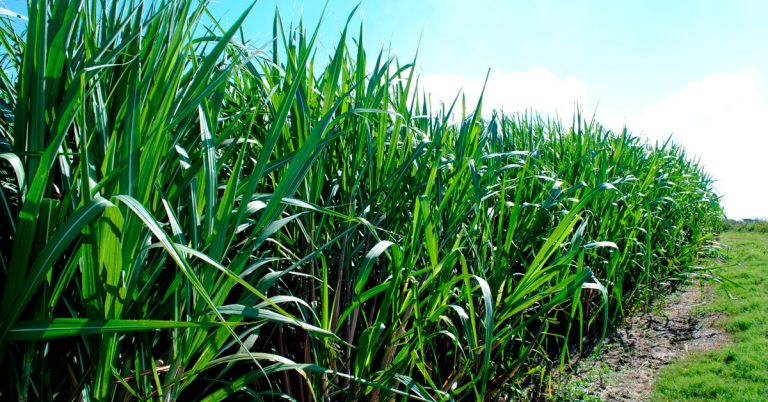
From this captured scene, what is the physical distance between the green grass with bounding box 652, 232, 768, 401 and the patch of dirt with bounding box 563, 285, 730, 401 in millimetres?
68

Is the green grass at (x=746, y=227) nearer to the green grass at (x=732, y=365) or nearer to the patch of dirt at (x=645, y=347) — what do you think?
the green grass at (x=732, y=365)

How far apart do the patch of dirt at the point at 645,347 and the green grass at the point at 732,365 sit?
0.22 ft

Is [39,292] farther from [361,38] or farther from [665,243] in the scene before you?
[665,243]

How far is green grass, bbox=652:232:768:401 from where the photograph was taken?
2.17 m

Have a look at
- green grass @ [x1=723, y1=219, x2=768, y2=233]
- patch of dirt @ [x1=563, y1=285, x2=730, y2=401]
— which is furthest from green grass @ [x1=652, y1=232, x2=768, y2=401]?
green grass @ [x1=723, y1=219, x2=768, y2=233]

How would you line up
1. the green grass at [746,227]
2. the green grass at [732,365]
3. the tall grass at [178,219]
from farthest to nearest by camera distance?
the green grass at [746,227] → the green grass at [732,365] → the tall grass at [178,219]

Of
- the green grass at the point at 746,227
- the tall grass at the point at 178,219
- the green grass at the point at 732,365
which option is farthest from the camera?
the green grass at the point at 746,227

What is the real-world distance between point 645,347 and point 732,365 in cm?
39

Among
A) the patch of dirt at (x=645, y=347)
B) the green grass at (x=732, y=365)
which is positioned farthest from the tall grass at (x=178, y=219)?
the green grass at (x=732, y=365)

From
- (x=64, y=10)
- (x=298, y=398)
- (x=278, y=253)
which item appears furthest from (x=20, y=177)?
(x=298, y=398)

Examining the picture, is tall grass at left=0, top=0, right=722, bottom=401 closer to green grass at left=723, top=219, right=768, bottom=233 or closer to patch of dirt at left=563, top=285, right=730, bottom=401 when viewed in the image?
patch of dirt at left=563, top=285, right=730, bottom=401

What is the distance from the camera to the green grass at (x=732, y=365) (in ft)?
7.11

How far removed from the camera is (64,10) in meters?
0.73

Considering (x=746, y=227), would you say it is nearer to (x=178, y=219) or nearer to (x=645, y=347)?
(x=645, y=347)
